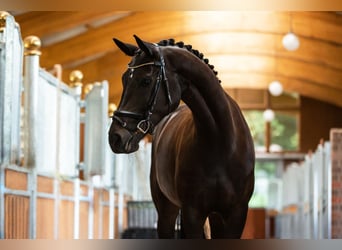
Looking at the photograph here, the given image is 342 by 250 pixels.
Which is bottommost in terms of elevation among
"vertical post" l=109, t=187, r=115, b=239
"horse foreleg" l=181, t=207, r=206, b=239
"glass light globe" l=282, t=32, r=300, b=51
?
"horse foreleg" l=181, t=207, r=206, b=239

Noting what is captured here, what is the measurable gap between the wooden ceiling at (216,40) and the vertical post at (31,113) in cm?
15

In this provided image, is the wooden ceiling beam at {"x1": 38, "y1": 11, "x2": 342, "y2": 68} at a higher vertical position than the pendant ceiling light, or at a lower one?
lower

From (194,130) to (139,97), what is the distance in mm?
306

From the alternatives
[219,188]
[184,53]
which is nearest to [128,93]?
[184,53]

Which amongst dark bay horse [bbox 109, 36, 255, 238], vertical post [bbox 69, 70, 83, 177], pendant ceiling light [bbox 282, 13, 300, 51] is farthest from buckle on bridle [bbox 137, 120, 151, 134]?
pendant ceiling light [bbox 282, 13, 300, 51]

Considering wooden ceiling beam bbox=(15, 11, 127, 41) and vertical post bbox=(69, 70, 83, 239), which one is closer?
wooden ceiling beam bbox=(15, 11, 127, 41)

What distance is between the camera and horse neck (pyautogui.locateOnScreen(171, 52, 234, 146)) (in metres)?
2.96

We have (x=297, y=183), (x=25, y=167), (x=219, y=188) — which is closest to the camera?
(x=219, y=188)

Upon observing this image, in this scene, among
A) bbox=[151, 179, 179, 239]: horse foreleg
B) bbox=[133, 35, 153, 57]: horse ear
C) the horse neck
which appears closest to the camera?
bbox=[133, 35, 153, 57]: horse ear

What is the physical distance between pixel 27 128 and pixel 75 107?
1.26m

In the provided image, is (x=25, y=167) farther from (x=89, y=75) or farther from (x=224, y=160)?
(x=89, y=75)

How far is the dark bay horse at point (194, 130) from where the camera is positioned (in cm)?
282

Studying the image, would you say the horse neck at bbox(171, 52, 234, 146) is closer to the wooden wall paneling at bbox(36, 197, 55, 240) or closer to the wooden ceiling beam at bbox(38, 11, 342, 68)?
the wooden wall paneling at bbox(36, 197, 55, 240)

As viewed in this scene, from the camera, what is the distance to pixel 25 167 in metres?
4.27
